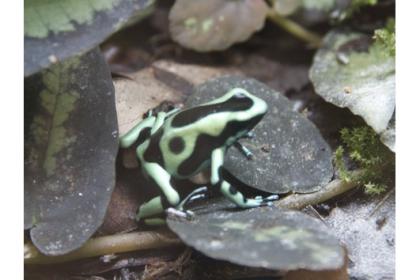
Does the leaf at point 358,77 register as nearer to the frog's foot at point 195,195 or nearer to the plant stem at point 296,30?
the plant stem at point 296,30

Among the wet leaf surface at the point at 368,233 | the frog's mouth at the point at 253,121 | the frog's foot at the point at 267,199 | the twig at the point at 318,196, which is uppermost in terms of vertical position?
the frog's mouth at the point at 253,121

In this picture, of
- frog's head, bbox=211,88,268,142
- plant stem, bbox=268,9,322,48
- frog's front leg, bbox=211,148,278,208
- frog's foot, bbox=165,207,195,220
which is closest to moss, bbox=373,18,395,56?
plant stem, bbox=268,9,322,48

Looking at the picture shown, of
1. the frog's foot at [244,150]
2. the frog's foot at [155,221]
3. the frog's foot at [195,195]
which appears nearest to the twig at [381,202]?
the frog's foot at [244,150]

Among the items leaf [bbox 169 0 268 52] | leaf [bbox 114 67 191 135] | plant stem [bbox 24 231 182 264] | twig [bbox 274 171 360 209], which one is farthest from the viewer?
leaf [bbox 169 0 268 52]

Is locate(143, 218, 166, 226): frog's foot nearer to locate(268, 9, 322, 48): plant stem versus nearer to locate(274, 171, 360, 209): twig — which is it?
locate(274, 171, 360, 209): twig

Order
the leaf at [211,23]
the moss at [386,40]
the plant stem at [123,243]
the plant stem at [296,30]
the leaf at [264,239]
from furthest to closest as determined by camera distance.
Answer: the plant stem at [296,30] < the leaf at [211,23] < the moss at [386,40] < the plant stem at [123,243] < the leaf at [264,239]

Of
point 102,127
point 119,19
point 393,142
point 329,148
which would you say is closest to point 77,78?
point 102,127
